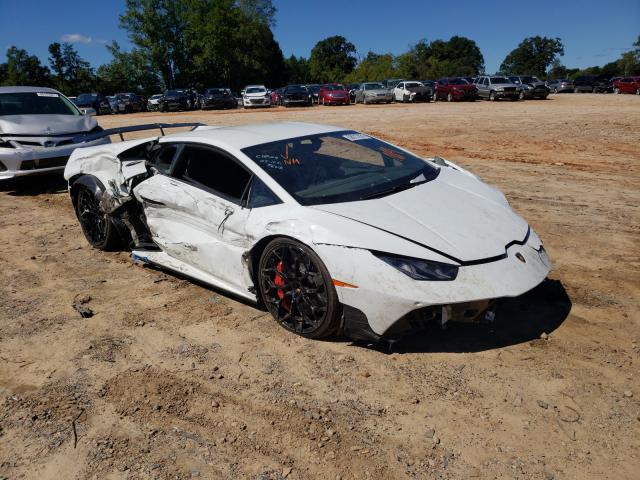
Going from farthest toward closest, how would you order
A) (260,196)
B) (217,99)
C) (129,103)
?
1. (129,103)
2. (217,99)
3. (260,196)

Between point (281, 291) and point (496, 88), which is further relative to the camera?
point (496, 88)

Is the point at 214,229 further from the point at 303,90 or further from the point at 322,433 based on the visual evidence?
the point at 303,90

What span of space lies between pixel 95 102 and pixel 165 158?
4039 cm

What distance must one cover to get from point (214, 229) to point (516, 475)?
8.80ft

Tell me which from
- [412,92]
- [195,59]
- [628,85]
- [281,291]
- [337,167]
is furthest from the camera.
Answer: [195,59]

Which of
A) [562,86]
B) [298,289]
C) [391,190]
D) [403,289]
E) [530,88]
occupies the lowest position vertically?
[562,86]

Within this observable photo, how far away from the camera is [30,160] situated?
8.47 metres

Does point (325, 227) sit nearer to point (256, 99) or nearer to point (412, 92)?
point (412, 92)

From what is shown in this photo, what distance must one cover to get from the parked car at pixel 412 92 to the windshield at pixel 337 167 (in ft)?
103

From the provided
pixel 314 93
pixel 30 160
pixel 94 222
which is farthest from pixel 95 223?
pixel 314 93

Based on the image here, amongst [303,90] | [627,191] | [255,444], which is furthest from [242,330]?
[303,90]

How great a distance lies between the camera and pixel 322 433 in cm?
272

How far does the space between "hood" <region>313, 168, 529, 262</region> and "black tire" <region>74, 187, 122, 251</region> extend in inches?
113

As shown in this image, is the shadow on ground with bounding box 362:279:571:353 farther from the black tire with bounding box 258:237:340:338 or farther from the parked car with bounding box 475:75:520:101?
the parked car with bounding box 475:75:520:101
